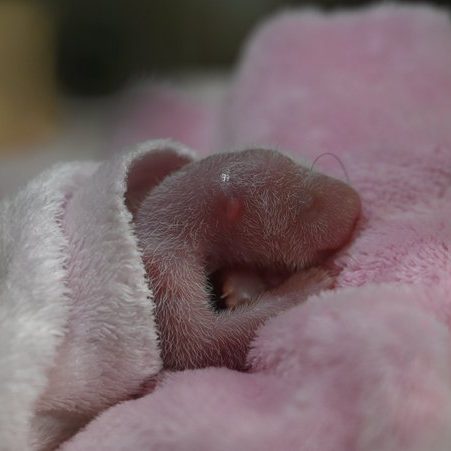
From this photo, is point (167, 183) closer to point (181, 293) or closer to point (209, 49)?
point (181, 293)

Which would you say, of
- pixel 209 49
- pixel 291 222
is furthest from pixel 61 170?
pixel 209 49

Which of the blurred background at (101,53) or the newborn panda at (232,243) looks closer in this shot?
the newborn panda at (232,243)

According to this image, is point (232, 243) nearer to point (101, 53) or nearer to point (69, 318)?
point (69, 318)

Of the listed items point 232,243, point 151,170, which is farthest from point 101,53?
point 232,243

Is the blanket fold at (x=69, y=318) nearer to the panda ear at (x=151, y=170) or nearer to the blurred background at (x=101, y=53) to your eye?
the panda ear at (x=151, y=170)

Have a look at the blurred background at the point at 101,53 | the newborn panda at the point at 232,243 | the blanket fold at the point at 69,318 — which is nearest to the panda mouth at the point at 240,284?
the newborn panda at the point at 232,243

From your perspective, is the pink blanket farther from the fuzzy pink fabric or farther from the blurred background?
the blurred background
